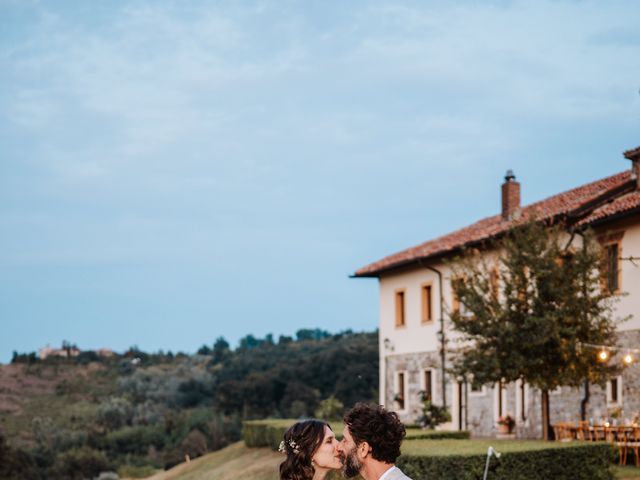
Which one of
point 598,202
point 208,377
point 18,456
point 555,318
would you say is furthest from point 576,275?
point 208,377

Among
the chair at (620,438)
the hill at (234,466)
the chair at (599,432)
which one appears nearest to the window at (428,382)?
the hill at (234,466)

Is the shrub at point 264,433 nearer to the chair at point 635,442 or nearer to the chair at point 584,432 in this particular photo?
the chair at point 584,432

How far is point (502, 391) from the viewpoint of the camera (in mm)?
30281

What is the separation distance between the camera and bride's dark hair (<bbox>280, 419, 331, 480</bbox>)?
529 centimetres

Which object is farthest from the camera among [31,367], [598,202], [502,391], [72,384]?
[31,367]

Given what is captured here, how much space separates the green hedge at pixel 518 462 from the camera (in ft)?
55.8

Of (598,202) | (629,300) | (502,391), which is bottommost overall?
(502,391)

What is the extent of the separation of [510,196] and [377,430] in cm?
2904

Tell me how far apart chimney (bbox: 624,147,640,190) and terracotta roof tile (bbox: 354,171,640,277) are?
1.09 ft

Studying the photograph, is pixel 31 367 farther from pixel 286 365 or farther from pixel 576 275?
pixel 576 275

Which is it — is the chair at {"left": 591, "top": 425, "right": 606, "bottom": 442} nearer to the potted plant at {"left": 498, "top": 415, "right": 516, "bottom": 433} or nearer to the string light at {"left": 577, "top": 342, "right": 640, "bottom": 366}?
the string light at {"left": 577, "top": 342, "right": 640, "bottom": 366}

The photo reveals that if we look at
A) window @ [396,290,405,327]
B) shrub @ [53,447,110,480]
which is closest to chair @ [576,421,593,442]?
window @ [396,290,405,327]

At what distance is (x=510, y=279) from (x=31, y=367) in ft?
220

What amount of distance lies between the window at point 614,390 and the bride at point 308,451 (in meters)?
20.7
